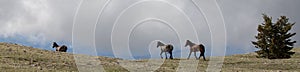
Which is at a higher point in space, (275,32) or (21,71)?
(275,32)

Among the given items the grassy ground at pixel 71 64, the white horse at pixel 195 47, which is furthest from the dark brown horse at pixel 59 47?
the white horse at pixel 195 47

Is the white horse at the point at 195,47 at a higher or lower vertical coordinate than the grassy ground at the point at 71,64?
higher

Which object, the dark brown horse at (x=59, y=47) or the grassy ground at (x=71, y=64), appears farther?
the dark brown horse at (x=59, y=47)

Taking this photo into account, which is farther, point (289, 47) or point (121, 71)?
point (289, 47)

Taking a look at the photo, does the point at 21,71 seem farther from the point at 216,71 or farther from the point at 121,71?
the point at 216,71

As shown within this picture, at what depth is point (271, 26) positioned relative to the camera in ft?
237

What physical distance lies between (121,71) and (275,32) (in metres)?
47.3

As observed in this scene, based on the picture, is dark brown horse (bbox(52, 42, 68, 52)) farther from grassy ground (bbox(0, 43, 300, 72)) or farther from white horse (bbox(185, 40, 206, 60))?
white horse (bbox(185, 40, 206, 60))

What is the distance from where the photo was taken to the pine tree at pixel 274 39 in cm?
6988

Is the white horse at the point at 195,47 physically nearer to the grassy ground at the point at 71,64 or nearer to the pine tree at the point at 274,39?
the grassy ground at the point at 71,64

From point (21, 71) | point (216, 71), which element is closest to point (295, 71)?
point (216, 71)

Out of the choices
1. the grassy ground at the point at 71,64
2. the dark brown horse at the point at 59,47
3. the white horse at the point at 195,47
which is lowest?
the grassy ground at the point at 71,64

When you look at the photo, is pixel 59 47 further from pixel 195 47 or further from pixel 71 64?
pixel 71 64

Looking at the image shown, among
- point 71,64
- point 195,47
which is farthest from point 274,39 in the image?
point 71,64
